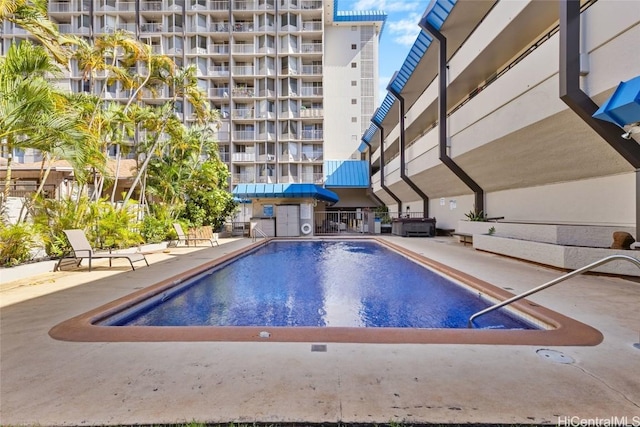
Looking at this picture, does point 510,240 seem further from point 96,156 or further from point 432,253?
point 96,156

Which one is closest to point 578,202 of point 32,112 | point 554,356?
point 554,356

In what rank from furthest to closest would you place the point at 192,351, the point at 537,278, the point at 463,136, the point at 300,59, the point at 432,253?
the point at 300,59
the point at 463,136
the point at 432,253
the point at 537,278
the point at 192,351

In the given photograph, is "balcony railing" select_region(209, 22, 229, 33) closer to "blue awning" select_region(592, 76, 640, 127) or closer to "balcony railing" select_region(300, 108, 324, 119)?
"balcony railing" select_region(300, 108, 324, 119)

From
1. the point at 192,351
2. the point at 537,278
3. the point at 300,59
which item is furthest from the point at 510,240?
the point at 300,59

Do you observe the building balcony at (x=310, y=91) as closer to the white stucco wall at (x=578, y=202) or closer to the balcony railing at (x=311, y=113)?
the balcony railing at (x=311, y=113)

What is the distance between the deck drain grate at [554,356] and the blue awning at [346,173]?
29140 mm

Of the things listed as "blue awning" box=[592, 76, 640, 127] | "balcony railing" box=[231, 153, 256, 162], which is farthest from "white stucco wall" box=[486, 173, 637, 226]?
"balcony railing" box=[231, 153, 256, 162]

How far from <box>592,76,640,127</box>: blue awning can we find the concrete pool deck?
3923mm

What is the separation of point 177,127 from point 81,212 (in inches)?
307

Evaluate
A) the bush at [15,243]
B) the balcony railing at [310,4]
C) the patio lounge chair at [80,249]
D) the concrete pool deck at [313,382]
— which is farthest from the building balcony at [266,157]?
the concrete pool deck at [313,382]

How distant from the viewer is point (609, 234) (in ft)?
27.0

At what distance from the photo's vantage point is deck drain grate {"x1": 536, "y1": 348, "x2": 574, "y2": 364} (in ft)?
10.7

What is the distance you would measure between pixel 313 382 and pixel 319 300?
3909mm

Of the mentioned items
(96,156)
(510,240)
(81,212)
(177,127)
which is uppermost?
(177,127)
